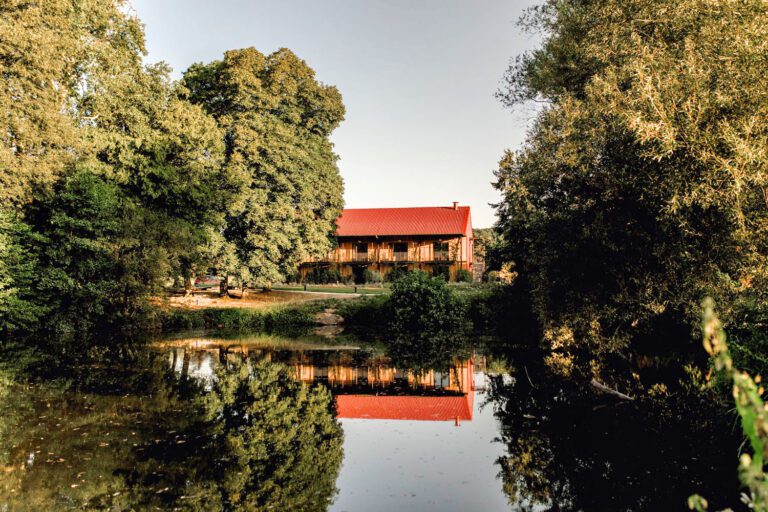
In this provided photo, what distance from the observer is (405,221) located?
51.1 metres

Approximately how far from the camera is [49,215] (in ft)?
80.0

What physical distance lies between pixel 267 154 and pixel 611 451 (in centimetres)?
2833

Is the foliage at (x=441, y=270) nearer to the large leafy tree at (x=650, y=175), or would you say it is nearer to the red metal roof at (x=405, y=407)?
the large leafy tree at (x=650, y=175)

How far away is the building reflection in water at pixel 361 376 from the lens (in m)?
12.9

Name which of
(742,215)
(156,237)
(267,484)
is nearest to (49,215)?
(156,237)

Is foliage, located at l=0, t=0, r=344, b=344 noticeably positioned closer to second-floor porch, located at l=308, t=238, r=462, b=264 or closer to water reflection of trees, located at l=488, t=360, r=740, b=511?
second-floor porch, located at l=308, t=238, r=462, b=264

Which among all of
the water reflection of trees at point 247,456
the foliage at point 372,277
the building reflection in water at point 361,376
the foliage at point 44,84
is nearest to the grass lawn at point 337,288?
the foliage at point 372,277

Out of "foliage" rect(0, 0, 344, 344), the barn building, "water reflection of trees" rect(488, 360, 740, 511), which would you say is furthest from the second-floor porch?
"water reflection of trees" rect(488, 360, 740, 511)

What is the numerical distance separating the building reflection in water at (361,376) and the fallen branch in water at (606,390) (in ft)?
10.3

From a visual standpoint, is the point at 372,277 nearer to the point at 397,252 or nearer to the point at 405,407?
the point at 397,252

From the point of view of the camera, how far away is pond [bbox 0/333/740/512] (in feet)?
24.7

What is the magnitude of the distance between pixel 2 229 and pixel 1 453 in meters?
16.5

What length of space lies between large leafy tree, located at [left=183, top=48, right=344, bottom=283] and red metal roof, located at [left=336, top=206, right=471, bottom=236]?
1206 cm

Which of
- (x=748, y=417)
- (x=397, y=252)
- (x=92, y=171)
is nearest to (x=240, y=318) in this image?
(x=92, y=171)
